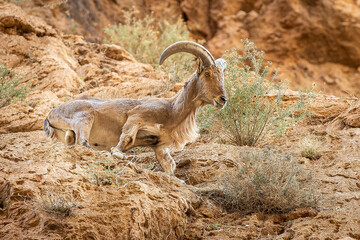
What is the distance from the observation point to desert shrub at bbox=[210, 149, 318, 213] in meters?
3.81

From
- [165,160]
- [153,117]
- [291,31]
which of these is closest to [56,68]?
[153,117]

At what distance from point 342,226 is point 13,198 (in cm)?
272

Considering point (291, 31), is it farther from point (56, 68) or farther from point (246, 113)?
point (246, 113)

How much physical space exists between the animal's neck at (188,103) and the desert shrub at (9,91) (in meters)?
4.54

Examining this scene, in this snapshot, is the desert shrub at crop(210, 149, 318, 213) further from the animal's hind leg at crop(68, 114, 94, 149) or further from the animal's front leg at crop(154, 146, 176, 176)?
the animal's hind leg at crop(68, 114, 94, 149)

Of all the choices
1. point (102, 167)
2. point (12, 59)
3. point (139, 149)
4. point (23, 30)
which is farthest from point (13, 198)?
point (23, 30)

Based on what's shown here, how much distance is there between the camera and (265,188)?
3850 mm

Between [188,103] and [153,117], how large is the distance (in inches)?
18.9

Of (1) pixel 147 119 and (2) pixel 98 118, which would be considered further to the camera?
(2) pixel 98 118

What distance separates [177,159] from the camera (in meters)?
5.68

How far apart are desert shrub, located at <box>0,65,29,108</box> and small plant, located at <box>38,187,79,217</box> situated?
5595 millimetres

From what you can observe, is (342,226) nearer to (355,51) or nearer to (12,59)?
(12,59)

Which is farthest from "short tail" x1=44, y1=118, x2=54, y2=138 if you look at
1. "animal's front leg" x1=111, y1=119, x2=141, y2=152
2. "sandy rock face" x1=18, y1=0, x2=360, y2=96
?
"sandy rock face" x1=18, y1=0, x2=360, y2=96

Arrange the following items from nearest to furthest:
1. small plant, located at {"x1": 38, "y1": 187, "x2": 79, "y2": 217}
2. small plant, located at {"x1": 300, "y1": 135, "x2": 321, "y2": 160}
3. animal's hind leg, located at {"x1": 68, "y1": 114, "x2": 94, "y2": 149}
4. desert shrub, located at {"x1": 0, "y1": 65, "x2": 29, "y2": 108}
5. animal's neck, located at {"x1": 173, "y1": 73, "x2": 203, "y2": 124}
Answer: small plant, located at {"x1": 38, "y1": 187, "x2": 79, "y2": 217} < animal's hind leg, located at {"x1": 68, "y1": 114, "x2": 94, "y2": 149} < animal's neck, located at {"x1": 173, "y1": 73, "x2": 203, "y2": 124} < small plant, located at {"x1": 300, "y1": 135, "x2": 321, "y2": 160} < desert shrub, located at {"x1": 0, "y1": 65, "x2": 29, "y2": 108}
